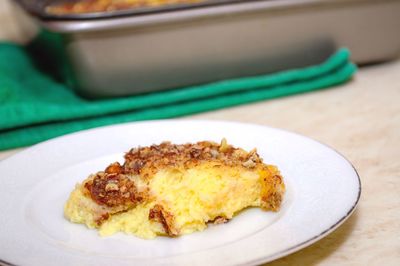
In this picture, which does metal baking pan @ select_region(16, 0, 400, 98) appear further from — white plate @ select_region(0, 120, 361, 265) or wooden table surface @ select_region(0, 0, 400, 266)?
white plate @ select_region(0, 120, 361, 265)

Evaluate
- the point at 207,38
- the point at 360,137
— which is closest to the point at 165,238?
the point at 360,137

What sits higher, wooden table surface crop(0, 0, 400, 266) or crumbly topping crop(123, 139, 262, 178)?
crumbly topping crop(123, 139, 262, 178)

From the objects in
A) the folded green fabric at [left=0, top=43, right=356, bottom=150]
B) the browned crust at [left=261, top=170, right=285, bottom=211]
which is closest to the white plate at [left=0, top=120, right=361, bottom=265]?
the browned crust at [left=261, top=170, right=285, bottom=211]

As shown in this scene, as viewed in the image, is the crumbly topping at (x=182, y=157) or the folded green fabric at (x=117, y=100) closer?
the crumbly topping at (x=182, y=157)

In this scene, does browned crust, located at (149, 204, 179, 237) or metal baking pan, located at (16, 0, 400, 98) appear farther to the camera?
metal baking pan, located at (16, 0, 400, 98)

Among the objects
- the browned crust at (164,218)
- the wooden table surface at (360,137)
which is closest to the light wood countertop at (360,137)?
the wooden table surface at (360,137)

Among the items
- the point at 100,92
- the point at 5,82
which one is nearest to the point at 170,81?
the point at 100,92

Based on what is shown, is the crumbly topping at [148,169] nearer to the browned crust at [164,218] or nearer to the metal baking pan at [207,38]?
the browned crust at [164,218]

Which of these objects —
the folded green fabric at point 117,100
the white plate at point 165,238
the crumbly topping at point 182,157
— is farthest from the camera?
the folded green fabric at point 117,100

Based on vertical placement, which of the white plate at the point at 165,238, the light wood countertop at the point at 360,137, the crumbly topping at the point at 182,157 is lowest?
the light wood countertop at the point at 360,137
